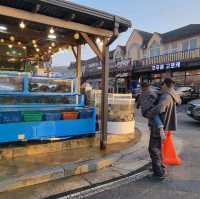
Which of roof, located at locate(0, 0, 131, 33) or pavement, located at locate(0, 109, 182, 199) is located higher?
roof, located at locate(0, 0, 131, 33)

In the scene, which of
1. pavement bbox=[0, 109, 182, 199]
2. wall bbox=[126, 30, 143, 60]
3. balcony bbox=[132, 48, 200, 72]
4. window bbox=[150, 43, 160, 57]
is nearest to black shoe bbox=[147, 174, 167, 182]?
pavement bbox=[0, 109, 182, 199]

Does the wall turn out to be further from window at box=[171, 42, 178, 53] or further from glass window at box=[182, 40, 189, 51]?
glass window at box=[182, 40, 189, 51]

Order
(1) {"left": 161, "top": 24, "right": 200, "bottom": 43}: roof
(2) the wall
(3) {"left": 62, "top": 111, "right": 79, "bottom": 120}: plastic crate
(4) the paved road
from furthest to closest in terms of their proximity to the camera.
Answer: (2) the wall < (1) {"left": 161, "top": 24, "right": 200, "bottom": 43}: roof < (3) {"left": 62, "top": 111, "right": 79, "bottom": 120}: plastic crate < (4) the paved road

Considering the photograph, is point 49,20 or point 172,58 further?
point 172,58

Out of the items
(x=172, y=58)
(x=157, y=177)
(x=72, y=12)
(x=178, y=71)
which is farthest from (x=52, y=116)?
(x=178, y=71)

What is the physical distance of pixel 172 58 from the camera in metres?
23.2

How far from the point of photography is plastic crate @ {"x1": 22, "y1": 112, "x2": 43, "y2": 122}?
5750 millimetres

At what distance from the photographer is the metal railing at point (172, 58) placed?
21.3m

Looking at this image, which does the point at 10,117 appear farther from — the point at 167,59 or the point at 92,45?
the point at 167,59

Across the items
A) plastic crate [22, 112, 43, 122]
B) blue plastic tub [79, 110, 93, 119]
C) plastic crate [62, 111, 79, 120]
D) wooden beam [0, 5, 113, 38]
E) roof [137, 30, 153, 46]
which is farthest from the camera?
roof [137, 30, 153, 46]

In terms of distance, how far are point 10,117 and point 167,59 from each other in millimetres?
20099

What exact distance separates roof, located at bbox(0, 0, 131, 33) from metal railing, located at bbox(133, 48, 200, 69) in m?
15.9

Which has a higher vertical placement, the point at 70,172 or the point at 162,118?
the point at 162,118

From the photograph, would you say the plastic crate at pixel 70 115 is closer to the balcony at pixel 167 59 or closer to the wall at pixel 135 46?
the balcony at pixel 167 59
